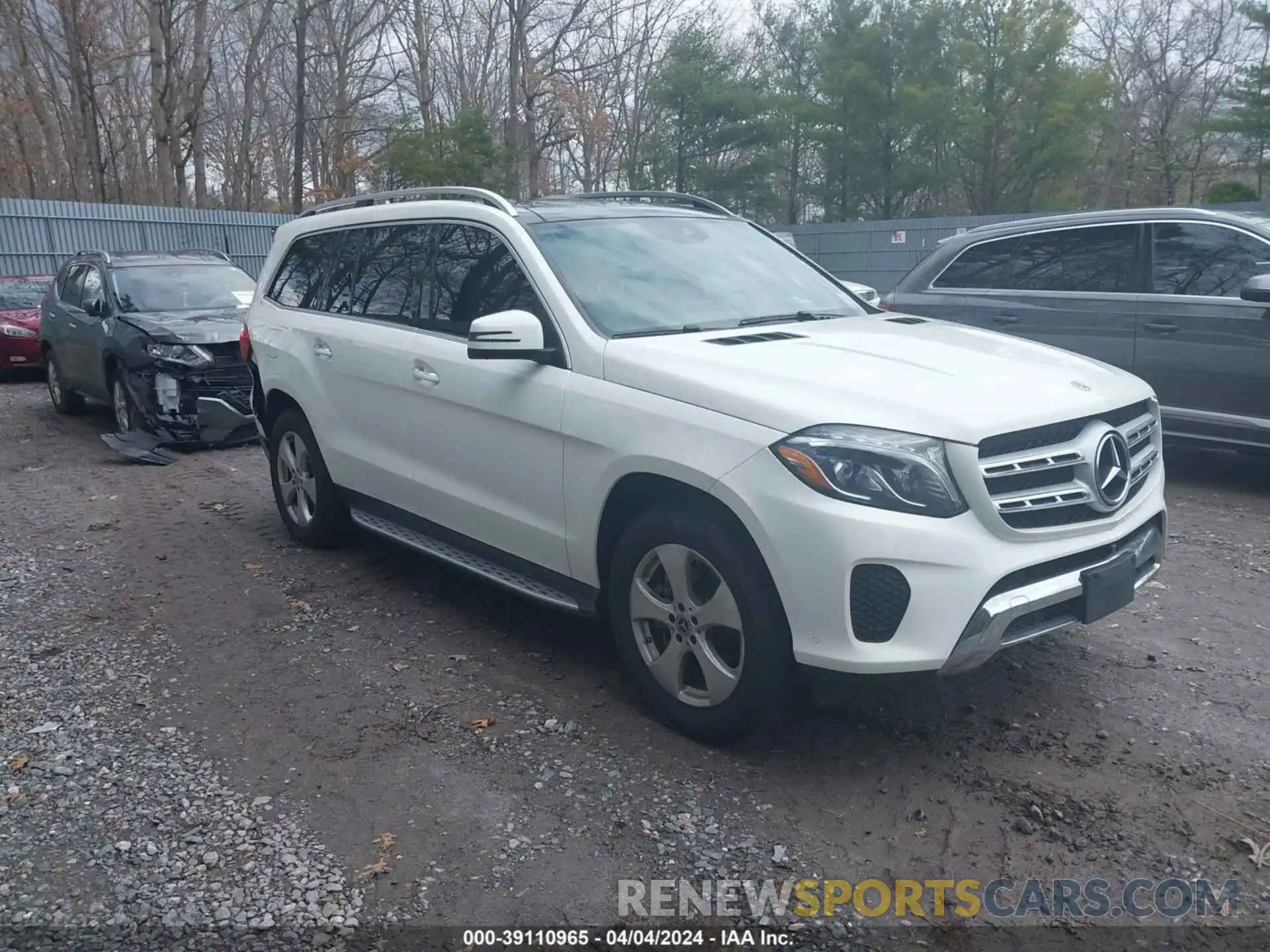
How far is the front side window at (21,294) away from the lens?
1568 cm

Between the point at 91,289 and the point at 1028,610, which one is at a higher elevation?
the point at 91,289

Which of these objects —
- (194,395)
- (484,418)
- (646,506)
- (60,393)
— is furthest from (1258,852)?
(60,393)

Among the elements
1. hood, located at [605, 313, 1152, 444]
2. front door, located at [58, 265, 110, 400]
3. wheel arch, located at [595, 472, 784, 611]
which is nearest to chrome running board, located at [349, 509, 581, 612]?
wheel arch, located at [595, 472, 784, 611]

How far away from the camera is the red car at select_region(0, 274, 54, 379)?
15.2 meters

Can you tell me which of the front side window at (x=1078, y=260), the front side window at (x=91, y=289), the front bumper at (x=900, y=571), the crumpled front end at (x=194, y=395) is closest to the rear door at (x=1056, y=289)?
the front side window at (x=1078, y=260)

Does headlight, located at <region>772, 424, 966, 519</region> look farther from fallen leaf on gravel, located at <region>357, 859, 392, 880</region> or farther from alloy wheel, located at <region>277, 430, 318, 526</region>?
alloy wheel, located at <region>277, 430, 318, 526</region>

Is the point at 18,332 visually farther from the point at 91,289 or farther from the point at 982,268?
the point at 982,268

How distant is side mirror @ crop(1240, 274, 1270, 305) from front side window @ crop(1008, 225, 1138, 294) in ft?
2.96

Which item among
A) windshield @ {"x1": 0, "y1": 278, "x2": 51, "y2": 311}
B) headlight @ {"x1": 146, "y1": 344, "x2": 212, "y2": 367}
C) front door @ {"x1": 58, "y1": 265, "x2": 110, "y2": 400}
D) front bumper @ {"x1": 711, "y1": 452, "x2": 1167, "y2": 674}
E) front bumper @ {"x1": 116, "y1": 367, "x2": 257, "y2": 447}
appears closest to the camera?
front bumper @ {"x1": 711, "y1": 452, "x2": 1167, "y2": 674}

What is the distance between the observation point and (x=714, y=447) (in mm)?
3529

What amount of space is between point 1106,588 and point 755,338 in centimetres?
151

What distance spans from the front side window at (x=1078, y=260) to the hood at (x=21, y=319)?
13347mm

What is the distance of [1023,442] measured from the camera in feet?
11.3

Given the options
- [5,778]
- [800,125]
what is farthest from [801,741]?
[800,125]
